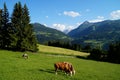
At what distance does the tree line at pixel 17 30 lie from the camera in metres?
85.6

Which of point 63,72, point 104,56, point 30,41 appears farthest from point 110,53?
point 63,72

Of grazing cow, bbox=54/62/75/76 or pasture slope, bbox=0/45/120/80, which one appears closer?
pasture slope, bbox=0/45/120/80

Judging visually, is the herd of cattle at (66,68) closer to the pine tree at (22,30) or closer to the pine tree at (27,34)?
the pine tree at (22,30)

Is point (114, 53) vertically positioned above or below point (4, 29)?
below

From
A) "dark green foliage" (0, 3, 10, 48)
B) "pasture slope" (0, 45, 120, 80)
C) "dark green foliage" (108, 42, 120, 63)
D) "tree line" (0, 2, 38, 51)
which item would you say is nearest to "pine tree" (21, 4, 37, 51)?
"tree line" (0, 2, 38, 51)

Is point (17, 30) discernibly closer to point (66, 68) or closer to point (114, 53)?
point (114, 53)

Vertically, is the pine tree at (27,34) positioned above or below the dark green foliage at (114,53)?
above

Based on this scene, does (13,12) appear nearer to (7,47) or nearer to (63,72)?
(7,47)

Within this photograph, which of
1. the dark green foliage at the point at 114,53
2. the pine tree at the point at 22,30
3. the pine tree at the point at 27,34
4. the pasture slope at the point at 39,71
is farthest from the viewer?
the dark green foliage at the point at 114,53

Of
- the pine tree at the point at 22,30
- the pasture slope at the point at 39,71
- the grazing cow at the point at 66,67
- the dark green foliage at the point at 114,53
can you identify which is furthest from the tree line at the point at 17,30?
the grazing cow at the point at 66,67

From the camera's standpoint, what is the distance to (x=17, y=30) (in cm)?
8794

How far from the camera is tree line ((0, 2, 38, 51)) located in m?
85.6

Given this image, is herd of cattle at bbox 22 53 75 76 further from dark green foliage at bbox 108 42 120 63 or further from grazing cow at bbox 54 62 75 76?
dark green foliage at bbox 108 42 120 63

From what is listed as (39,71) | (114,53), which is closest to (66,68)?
(39,71)
